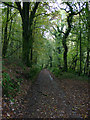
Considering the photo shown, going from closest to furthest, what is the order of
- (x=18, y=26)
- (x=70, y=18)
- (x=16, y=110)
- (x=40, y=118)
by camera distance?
(x=40, y=118)
(x=16, y=110)
(x=70, y=18)
(x=18, y=26)

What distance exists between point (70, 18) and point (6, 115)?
1677 cm

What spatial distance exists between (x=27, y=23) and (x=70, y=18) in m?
7.94

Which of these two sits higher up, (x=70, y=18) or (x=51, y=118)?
(x=70, y=18)

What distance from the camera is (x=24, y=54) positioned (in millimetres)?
13031

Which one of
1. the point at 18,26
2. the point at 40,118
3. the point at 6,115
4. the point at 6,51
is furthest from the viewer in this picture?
the point at 18,26

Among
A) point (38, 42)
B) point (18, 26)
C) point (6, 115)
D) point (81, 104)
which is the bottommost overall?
point (81, 104)

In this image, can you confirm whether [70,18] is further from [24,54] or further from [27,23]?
[24,54]

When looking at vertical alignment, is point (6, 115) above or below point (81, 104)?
above

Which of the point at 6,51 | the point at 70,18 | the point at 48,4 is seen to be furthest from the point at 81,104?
the point at 70,18

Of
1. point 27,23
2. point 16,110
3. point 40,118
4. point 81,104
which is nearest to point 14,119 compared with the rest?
point 16,110

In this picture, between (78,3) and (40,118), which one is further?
(78,3)

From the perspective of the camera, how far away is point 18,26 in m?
18.3

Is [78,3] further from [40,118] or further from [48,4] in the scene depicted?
[40,118]

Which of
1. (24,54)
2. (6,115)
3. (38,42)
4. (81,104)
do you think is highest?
(38,42)
